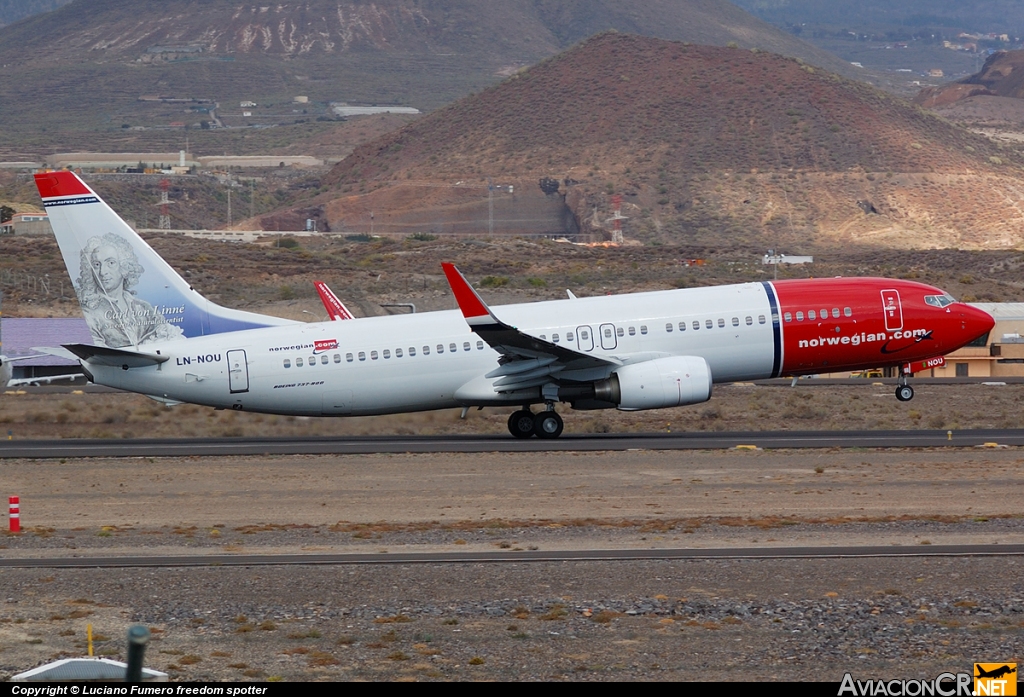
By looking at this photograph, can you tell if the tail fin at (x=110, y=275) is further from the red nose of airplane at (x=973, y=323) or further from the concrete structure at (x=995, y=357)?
the concrete structure at (x=995, y=357)

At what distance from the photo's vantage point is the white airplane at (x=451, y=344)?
35750 millimetres

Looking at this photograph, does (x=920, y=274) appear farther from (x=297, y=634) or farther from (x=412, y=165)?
(x=412, y=165)

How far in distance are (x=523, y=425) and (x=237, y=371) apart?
25.4ft

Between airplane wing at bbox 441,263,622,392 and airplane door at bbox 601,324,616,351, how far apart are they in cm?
75

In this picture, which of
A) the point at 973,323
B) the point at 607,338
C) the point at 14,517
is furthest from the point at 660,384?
the point at 14,517

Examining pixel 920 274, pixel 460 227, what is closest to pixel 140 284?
pixel 920 274

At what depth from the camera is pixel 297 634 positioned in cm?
1669

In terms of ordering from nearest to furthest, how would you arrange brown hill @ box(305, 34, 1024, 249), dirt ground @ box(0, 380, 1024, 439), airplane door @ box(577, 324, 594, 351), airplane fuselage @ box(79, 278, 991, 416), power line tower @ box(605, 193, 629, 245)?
airplane fuselage @ box(79, 278, 991, 416), airplane door @ box(577, 324, 594, 351), dirt ground @ box(0, 380, 1024, 439), power line tower @ box(605, 193, 629, 245), brown hill @ box(305, 34, 1024, 249)

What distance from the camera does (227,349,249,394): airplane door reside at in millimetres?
36062

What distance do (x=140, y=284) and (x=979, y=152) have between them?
15361cm

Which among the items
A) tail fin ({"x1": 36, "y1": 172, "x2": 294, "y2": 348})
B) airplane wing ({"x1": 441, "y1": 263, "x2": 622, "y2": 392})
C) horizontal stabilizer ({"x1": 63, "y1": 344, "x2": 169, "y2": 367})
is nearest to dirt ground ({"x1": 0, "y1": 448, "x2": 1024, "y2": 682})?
horizontal stabilizer ({"x1": 63, "y1": 344, "x2": 169, "y2": 367})

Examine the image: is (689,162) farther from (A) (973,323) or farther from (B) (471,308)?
(B) (471,308)

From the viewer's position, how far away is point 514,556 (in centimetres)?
2120

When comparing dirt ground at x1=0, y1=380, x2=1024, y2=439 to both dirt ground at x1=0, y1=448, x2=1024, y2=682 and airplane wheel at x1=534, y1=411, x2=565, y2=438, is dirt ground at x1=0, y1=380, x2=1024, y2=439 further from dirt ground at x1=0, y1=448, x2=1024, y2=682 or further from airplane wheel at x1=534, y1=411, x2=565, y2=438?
dirt ground at x1=0, y1=448, x2=1024, y2=682
